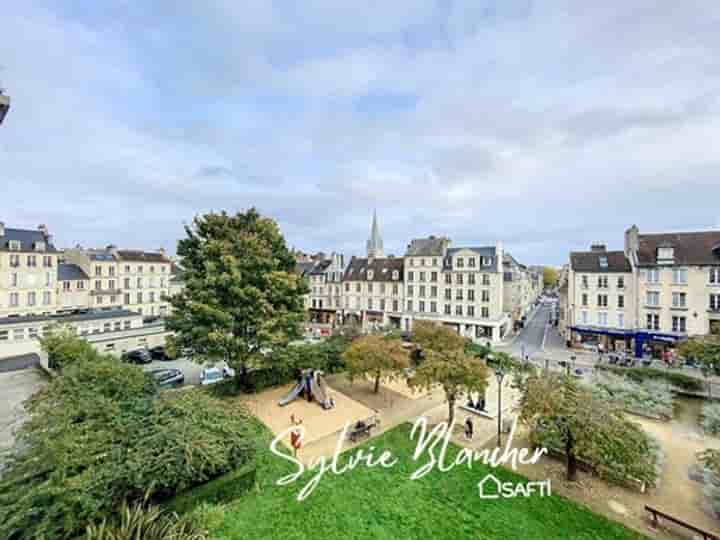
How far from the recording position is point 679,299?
26953 millimetres

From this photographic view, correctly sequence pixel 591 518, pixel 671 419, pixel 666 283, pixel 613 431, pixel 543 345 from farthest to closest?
pixel 543 345, pixel 666 283, pixel 671 419, pixel 613 431, pixel 591 518

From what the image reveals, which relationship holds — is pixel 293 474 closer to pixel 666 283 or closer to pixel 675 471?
pixel 675 471

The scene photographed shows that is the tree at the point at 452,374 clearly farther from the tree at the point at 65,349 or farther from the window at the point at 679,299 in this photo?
the window at the point at 679,299

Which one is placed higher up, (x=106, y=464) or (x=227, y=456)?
(x=106, y=464)

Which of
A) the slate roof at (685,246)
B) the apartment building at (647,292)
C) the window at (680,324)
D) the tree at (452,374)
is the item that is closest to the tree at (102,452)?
the tree at (452,374)

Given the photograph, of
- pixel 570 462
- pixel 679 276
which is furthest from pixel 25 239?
pixel 679 276

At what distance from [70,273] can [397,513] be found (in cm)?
Answer: 4416

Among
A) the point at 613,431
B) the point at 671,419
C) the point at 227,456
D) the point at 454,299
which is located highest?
the point at 454,299

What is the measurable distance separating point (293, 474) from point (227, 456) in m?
2.61

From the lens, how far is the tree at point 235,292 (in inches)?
637

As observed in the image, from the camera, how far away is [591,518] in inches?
362

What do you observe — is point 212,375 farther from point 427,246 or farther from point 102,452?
point 427,246

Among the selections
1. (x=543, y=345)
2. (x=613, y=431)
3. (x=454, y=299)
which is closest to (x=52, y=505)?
(x=613, y=431)

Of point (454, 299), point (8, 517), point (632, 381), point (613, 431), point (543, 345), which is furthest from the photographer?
point (454, 299)
